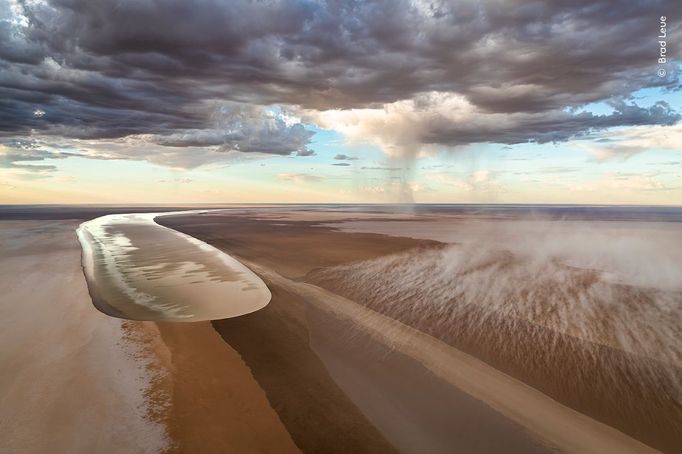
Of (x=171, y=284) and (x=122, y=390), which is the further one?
(x=171, y=284)

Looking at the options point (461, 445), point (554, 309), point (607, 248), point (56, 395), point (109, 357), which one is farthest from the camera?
point (607, 248)

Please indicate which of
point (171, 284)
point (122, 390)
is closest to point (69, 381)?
point (122, 390)

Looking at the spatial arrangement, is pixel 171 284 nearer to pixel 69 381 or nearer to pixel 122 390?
pixel 69 381

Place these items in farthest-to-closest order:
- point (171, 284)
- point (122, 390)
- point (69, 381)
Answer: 1. point (171, 284)
2. point (69, 381)
3. point (122, 390)

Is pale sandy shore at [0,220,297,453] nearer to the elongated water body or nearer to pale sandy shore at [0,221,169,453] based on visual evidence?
pale sandy shore at [0,221,169,453]

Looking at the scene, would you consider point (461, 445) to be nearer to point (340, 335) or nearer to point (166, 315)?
point (340, 335)

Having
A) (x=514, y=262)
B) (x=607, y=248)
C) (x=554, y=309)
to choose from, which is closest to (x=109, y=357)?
(x=554, y=309)
